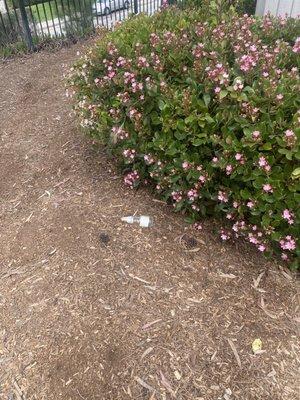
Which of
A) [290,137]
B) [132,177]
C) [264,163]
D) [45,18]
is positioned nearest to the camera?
[290,137]

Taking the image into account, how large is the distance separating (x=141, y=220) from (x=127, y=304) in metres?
0.73

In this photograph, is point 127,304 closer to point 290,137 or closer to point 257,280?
point 257,280

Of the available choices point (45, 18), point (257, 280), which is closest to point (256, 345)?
point (257, 280)

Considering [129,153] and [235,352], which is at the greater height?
[129,153]

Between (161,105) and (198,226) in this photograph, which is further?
(198,226)

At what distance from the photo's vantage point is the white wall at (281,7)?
491 centimetres

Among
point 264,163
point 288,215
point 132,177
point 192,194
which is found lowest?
point 132,177

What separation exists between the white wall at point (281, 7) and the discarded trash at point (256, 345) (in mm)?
3908

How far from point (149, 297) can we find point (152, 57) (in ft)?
5.91

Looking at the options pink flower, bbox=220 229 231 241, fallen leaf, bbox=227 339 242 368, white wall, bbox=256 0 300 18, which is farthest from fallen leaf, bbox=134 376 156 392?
white wall, bbox=256 0 300 18

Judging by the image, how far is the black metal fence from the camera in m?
6.71

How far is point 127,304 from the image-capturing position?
8.48 feet

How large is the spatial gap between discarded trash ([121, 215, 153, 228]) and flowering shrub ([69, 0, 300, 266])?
8.9 inches

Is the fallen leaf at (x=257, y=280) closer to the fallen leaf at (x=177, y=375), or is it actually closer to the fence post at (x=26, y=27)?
the fallen leaf at (x=177, y=375)
